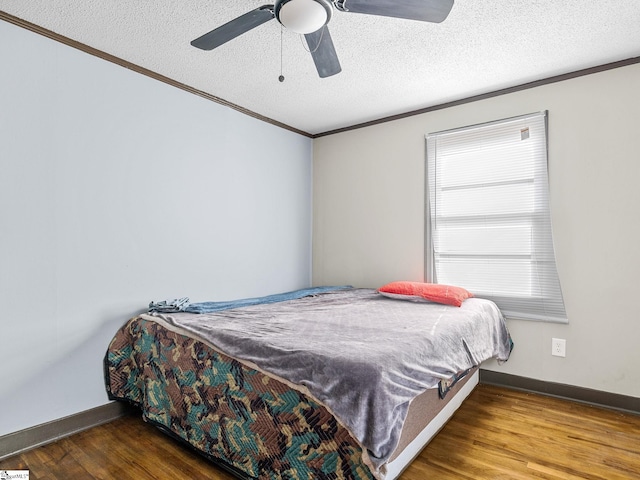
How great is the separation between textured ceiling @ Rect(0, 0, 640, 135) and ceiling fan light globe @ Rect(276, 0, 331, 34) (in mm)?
496

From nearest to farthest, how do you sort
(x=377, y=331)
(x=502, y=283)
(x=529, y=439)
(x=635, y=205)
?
(x=377, y=331) < (x=529, y=439) < (x=635, y=205) < (x=502, y=283)

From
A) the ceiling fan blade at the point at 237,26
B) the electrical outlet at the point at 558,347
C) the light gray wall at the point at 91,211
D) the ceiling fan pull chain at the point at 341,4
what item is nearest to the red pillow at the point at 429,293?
the electrical outlet at the point at 558,347

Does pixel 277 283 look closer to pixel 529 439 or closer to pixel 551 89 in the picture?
pixel 529 439

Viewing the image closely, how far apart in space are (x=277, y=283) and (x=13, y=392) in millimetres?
2120

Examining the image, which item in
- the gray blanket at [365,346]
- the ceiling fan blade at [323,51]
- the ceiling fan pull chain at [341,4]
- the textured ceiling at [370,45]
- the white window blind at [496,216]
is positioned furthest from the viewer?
the white window blind at [496,216]

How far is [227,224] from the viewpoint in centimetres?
320

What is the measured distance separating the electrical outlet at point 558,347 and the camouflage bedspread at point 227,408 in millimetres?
2085

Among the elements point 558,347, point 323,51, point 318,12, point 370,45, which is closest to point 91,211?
point 323,51

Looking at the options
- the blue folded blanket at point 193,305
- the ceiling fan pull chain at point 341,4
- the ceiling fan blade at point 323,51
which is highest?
the ceiling fan pull chain at point 341,4

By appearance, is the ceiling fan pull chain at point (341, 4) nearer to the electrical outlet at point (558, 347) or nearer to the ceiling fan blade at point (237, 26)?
the ceiling fan blade at point (237, 26)

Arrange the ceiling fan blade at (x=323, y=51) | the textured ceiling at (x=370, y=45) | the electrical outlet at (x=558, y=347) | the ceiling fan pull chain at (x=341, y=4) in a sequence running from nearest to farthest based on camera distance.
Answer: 1. the ceiling fan pull chain at (x=341, y=4)
2. the ceiling fan blade at (x=323, y=51)
3. the textured ceiling at (x=370, y=45)
4. the electrical outlet at (x=558, y=347)

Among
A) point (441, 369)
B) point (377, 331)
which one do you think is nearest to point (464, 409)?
point (441, 369)

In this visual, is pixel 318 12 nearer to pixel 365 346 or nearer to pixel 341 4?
pixel 341 4

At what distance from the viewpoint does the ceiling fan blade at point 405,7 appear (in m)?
1.52
